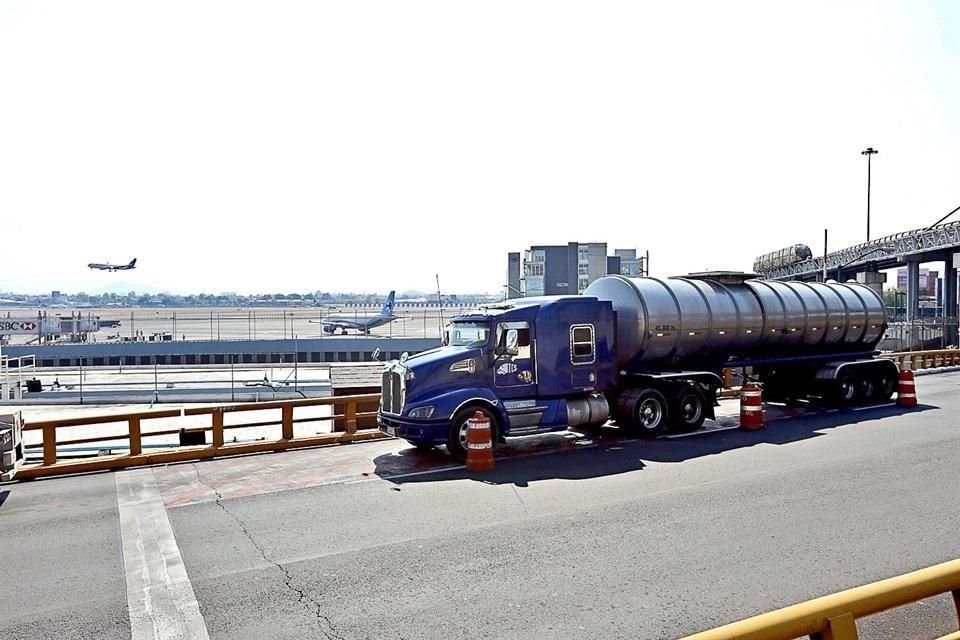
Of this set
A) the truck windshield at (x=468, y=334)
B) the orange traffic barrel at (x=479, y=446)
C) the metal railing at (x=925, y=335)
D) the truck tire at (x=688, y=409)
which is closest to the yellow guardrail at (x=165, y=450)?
the truck windshield at (x=468, y=334)

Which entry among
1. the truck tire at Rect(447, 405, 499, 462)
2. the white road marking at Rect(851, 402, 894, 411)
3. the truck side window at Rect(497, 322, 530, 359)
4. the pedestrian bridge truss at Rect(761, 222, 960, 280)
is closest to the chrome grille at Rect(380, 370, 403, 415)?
the truck tire at Rect(447, 405, 499, 462)

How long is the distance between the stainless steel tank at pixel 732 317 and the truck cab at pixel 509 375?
2.32 ft

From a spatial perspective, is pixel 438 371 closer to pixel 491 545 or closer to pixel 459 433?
pixel 459 433

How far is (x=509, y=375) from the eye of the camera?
13531 mm

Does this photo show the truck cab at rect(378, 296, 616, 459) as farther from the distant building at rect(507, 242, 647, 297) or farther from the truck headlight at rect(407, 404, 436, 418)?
the distant building at rect(507, 242, 647, 297)

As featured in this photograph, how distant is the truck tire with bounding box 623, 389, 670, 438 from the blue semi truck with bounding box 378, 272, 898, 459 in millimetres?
23

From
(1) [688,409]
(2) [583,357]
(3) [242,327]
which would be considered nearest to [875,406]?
(1) [688,409]

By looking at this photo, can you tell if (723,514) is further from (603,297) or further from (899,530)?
(603,297)

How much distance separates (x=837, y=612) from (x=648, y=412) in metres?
11.3

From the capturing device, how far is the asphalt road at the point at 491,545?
6.14m

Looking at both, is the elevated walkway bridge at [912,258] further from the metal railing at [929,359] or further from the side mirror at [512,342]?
the side mirror at [512,342]

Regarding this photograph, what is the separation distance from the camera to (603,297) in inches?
625

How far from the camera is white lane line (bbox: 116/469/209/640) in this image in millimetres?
6008

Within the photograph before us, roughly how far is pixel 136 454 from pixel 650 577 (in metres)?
9.75
